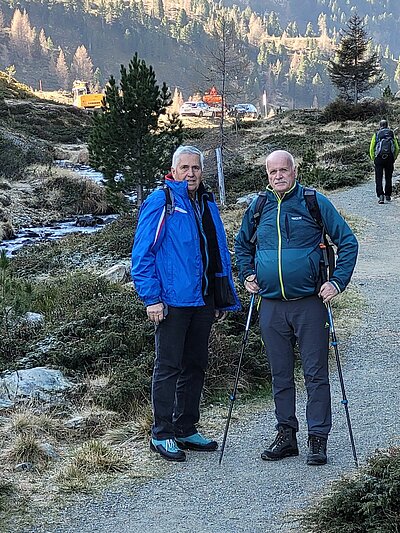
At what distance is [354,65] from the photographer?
46.6m

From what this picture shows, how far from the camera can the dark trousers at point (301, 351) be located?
4.47 meters

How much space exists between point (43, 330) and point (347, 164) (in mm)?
20106

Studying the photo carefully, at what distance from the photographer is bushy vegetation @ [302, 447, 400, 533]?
330 centimetres

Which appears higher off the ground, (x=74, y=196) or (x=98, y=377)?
(x=74, y=196)

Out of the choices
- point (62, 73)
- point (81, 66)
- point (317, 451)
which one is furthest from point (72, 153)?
point (81, 66)

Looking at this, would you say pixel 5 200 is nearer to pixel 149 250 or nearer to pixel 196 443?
pixel 196 443

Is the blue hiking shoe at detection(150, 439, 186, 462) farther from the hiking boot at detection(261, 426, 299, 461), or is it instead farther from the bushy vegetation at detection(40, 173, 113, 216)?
the bushy vegetation at detection(40, 173, 113, 216)

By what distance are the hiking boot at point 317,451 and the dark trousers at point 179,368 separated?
816mm

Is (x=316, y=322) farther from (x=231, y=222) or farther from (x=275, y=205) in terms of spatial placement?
(x=231, y=222)

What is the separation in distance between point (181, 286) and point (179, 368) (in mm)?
549

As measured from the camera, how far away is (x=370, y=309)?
8930mm

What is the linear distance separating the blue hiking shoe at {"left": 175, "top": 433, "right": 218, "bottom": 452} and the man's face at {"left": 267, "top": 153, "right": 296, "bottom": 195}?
1723 mm

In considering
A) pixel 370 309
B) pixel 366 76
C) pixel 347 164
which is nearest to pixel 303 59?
pixel 366 76

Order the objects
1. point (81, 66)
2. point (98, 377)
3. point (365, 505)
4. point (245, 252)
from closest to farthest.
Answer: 1. point (365, 505)
2. point (245, 252)
3. point (98, 377)
4. point (81, 66)
